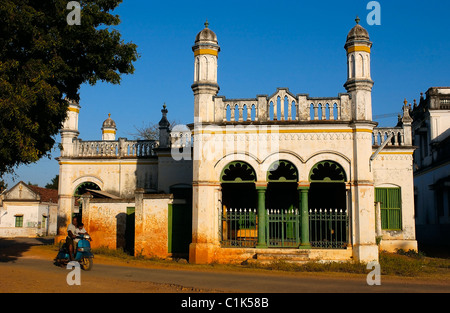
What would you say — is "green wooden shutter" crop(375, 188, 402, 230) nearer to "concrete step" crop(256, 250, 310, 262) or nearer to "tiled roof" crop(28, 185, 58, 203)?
"concrete step" crop(256, 250, 310, 262)

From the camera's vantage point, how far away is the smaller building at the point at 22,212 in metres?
36.8

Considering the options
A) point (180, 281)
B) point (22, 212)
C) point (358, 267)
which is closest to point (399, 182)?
point (358, 267)

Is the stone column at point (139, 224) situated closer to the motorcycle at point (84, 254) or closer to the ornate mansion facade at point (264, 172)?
the ornate mansion facade at point (264, 172)

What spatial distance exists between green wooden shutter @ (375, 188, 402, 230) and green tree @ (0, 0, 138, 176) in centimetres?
1215

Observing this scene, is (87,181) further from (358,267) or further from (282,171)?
(358,267)

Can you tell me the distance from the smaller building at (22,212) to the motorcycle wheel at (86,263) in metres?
26.9

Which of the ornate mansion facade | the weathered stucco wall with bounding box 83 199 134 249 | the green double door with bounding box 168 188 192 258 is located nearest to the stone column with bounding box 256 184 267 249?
the ornate mansion facade

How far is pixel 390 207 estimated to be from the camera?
19.2 metres

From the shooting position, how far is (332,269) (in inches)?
540

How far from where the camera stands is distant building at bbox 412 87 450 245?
23.0 meters

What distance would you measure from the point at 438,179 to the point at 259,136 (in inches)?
516

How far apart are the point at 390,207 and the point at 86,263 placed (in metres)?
12.8

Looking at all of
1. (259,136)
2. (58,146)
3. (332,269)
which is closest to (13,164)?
(58,146)

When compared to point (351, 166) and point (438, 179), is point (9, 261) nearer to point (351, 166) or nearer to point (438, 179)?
point (351, 166)
